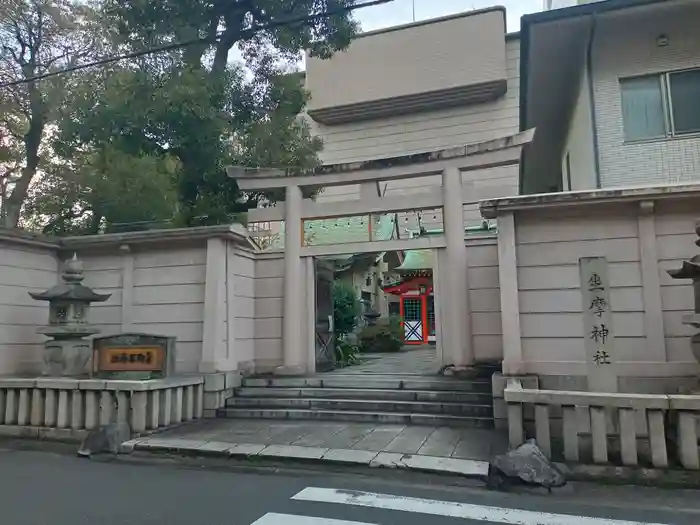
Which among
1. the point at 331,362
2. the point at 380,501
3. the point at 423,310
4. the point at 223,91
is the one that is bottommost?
the point at 380,501

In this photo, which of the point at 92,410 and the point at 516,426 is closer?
the point at 516,426

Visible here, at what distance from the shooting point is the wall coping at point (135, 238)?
836 cm

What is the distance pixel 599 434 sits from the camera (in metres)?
5.19

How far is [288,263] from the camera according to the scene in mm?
9180

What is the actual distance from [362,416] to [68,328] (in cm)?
456

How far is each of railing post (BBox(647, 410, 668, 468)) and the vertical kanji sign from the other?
0.47m

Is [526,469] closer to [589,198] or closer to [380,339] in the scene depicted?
[589,198]

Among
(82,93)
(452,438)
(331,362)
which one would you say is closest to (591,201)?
(452,438)

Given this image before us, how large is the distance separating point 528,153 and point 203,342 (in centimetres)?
967

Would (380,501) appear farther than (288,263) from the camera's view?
No

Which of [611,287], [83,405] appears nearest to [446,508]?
Answer: [611,287]

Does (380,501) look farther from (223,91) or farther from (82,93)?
(82,93)

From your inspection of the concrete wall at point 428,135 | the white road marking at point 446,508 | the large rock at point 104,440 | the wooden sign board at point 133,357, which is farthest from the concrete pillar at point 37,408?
the concrete wall at point 428,135

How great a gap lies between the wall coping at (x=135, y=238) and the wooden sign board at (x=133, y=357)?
1.84 m
